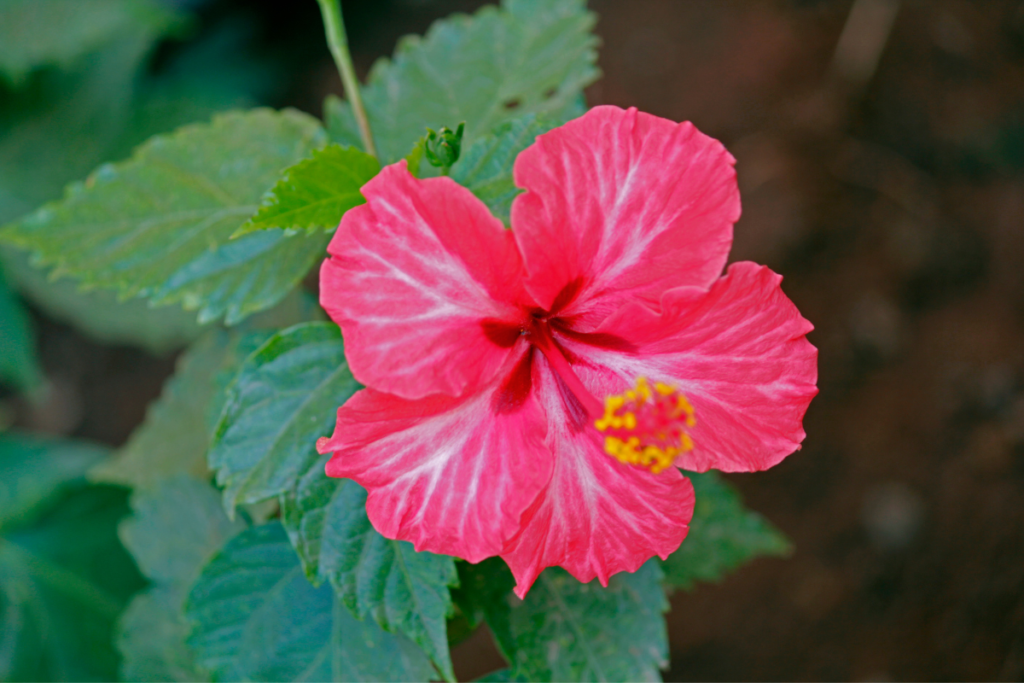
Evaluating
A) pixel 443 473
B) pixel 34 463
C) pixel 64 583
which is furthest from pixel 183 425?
pixel 443 473

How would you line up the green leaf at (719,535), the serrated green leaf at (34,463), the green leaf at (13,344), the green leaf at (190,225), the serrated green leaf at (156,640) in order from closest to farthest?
the green leaf at (190,225) < the serrated green leaf at (156,640) < the green leaf at (719,535) < the serrated green leaf at (34,463) < the green leaf at (13,344)

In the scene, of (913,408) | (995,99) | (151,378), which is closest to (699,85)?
(995,99)

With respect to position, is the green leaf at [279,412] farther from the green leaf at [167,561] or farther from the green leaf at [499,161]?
the green leaf at [167,561]

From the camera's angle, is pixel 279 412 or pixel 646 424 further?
pixel 279 412

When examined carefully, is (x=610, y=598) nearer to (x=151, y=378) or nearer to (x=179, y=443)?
(x=179, y=443)

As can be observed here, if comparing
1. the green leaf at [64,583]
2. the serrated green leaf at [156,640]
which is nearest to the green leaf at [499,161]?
the serrated green leaf at [156,640]

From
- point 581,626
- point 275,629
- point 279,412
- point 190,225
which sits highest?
point 190,225

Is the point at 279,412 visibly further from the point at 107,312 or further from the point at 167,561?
the point at 107,312
